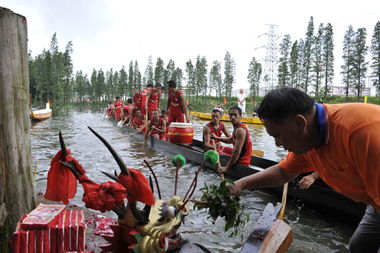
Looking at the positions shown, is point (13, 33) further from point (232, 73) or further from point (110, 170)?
point (232, 73)

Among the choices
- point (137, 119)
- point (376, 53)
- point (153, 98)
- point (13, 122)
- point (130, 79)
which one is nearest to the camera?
point (13, 122)

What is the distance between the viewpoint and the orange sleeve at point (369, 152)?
1.31 metres

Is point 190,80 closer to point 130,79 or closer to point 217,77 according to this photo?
point 217,77

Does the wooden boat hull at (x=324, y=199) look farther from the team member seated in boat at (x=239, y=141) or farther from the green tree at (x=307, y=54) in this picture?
the green tree at (x=307, y=54)

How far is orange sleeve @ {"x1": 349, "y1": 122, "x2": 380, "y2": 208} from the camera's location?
1307mm

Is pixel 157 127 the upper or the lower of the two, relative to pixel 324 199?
upper

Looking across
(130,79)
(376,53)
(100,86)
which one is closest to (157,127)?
(376,53)

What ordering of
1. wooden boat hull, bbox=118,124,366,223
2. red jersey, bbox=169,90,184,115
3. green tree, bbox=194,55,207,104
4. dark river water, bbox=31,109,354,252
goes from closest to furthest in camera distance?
dark river water, bbox=31,109,354,252 < wooden boat hull, bbox=118,124,366,223 < red jersey, bbox=169,90,184,115 < green tree, bbox=194,55,207,104

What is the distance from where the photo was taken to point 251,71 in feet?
173

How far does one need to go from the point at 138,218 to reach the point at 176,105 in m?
8.17

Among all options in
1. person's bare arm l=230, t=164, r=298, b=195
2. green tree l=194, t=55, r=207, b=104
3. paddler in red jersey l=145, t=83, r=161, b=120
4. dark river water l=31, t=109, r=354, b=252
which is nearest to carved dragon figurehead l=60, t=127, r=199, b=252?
person's bare arm l=230, t=164, r=298, b=195

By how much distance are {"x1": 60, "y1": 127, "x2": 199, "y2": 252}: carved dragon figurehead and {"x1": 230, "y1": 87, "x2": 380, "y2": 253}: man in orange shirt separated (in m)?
1.09

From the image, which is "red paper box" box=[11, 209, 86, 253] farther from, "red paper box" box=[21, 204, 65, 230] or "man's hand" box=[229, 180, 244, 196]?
"man's hand" box=[229, 180, 244, 196]

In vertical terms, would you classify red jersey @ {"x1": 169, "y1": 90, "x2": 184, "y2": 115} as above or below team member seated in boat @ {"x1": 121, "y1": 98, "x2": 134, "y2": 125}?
above
